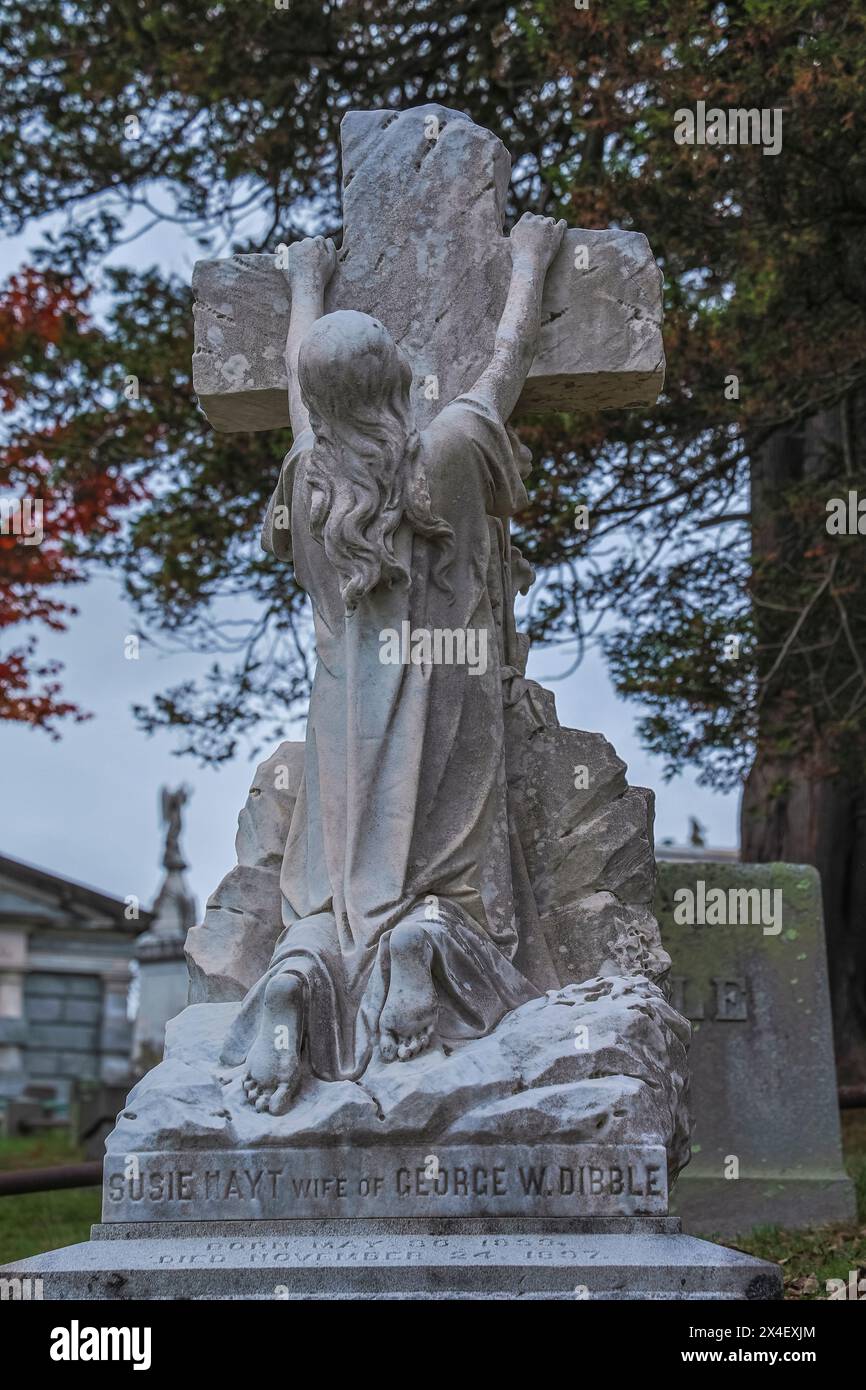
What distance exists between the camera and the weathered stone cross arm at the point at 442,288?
6188 millimetres

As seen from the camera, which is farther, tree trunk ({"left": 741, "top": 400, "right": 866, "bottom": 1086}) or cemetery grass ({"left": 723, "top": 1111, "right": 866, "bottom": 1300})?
tree trunk ({"left": 741, "top": 400, "right": 866, "bottom": 1086})

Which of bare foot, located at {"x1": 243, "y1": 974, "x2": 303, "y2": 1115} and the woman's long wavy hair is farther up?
the woman's long wavy hair

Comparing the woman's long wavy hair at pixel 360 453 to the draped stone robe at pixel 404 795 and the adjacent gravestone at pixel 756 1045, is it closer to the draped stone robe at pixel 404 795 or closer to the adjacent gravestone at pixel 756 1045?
the draped stone robe at pixel 404 795

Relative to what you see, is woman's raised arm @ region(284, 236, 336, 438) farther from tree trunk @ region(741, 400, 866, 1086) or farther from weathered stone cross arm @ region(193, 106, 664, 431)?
tree trunk @ region(741, 400, 866, 1086)

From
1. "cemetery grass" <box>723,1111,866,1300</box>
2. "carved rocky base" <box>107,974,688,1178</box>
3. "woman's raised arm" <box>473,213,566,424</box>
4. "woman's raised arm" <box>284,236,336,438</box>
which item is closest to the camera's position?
"carved rocky base" <box>107,974,688,1178</box>

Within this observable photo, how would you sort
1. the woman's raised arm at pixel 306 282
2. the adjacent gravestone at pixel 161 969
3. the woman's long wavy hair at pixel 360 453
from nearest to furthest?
the woman's long wavy hair at pixel 360 453, the woman's raised arm at pixel 306 282, the adjacent gravestone at pixel 161 969

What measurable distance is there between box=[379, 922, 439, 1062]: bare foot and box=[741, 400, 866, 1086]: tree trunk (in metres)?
6.04

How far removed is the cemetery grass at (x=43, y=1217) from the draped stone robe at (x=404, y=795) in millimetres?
2288

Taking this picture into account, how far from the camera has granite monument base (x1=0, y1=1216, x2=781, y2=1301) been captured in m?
4.29

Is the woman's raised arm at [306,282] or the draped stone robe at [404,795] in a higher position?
the woman's raised arm at [306,282]

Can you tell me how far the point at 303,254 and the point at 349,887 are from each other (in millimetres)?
2151

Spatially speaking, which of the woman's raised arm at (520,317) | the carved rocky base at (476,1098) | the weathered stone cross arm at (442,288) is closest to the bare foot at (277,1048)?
the carved rocky base at (476,1098)

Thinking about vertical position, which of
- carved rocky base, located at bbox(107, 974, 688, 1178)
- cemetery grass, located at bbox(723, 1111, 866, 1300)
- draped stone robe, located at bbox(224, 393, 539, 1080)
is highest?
draped stone robe, located at bbox(224, 393, 539, 1080)

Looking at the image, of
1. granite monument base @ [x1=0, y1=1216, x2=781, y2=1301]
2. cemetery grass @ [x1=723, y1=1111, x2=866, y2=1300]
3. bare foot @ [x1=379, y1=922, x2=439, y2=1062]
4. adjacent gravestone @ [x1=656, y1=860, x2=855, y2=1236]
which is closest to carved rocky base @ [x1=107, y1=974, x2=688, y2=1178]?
bare foot @ [x1=379, y1=922, x2=439, y2=1062]
